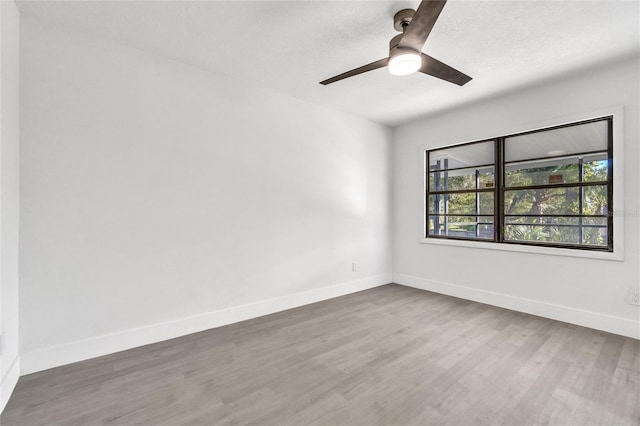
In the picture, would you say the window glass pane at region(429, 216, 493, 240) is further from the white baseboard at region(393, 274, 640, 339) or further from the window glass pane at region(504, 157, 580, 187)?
the white baseboard at region(393, 274, 640, 339)

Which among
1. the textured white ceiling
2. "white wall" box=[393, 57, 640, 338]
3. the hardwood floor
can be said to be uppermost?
the textured white ceiling

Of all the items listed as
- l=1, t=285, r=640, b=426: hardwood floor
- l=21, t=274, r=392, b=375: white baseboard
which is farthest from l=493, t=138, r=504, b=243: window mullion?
l=21, t=274, r=392, b=375: white baseboard

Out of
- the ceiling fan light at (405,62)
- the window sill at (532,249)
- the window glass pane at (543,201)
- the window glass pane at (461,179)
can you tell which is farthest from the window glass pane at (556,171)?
the ceiling fan light at (405,62)

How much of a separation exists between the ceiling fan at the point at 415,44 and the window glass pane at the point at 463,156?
1.82m

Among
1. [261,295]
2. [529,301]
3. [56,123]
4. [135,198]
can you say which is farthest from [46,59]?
[529,301]

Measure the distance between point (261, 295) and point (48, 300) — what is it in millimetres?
1790

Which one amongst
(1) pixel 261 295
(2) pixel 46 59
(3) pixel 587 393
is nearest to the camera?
(3) pixel 587 393

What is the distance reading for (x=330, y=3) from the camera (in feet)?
6.46

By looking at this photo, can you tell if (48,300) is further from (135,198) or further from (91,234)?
(135,198)

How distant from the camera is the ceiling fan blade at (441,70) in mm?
2110

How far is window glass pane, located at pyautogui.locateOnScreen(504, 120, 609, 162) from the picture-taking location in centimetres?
298

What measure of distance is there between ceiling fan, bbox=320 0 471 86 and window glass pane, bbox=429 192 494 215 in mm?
2021

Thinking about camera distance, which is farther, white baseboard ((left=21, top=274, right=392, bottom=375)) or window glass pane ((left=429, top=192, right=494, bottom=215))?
window glass pane ((left=429, top=192, right=494, bottom=215))

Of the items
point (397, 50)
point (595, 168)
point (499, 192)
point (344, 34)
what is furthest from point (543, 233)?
point (344, 34)
